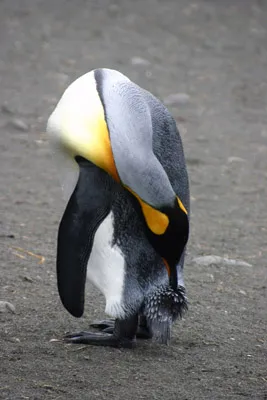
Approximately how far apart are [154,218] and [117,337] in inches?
21.3

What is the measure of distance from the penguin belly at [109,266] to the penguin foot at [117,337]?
0.25 ft

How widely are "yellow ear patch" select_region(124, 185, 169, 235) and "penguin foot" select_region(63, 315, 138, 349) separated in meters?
0.42

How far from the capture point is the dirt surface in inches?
128

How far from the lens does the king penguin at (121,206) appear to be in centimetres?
313

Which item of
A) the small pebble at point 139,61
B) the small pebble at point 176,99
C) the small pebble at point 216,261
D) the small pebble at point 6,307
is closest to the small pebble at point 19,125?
the small pebble at point 176,99

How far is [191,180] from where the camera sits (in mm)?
6086

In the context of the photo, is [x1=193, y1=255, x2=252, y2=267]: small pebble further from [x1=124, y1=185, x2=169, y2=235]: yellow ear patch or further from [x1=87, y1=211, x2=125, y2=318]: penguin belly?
[x1=124, y1=185, x2=169, y2=235]: yellow ear patch

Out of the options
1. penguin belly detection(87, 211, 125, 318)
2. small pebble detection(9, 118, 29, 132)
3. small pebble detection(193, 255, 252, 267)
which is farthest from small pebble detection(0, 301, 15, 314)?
small pebble detection(9, 118, 29, 132)

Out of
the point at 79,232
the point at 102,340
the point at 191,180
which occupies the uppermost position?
the point at 191,180

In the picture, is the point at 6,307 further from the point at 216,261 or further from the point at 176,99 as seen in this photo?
the point at 176,99

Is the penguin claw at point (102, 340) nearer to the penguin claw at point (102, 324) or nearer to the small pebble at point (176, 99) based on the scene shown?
the penguin claw at point (102, 324)

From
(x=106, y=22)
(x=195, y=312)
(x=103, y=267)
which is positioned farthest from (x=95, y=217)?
(x=106, y=22)

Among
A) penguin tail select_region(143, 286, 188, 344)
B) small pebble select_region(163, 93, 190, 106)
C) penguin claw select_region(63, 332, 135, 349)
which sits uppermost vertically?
small pebble select_region(163, 93, 190, 106)

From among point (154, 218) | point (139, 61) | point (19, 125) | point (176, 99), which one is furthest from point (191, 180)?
point (154, 218)
